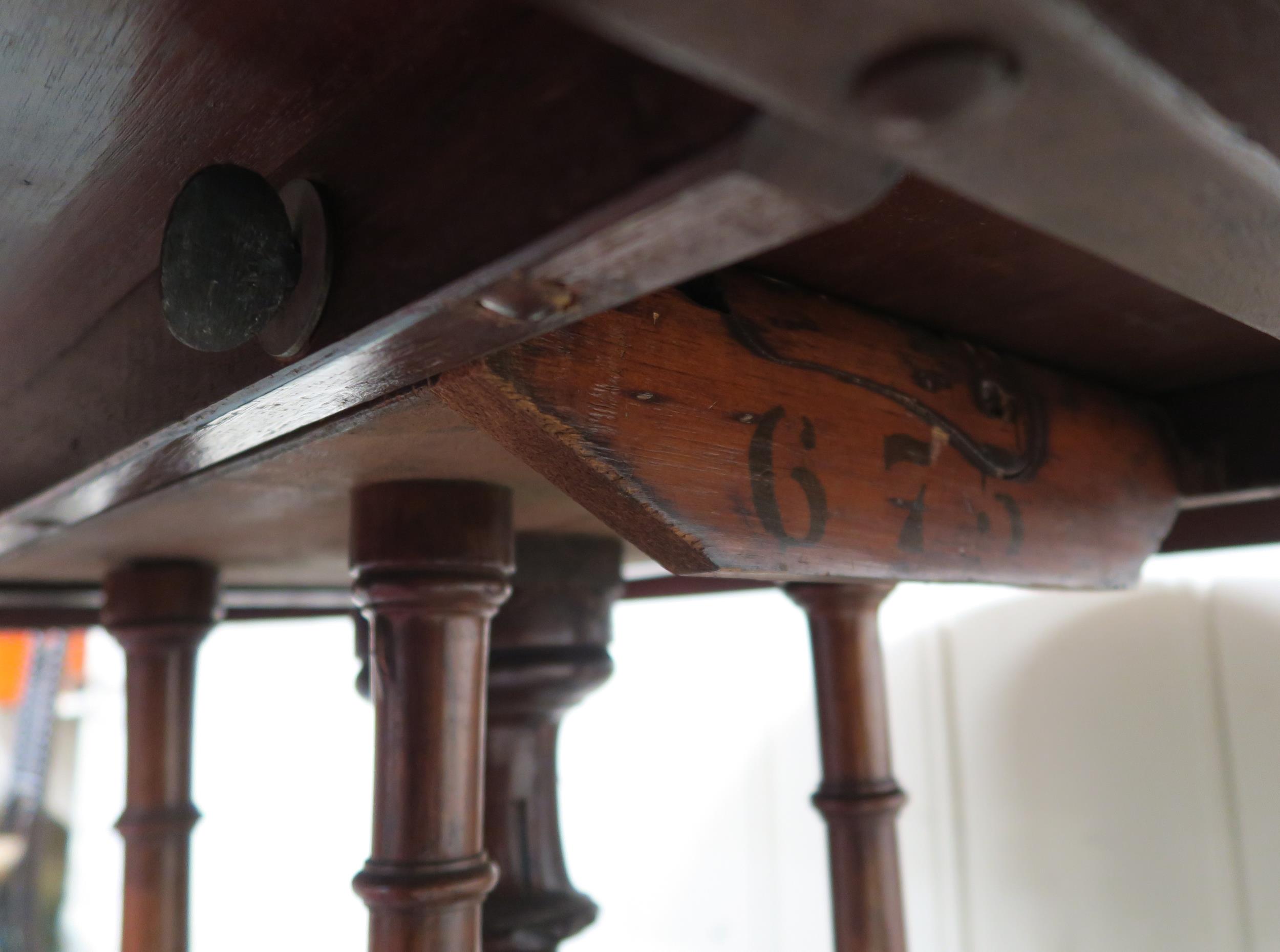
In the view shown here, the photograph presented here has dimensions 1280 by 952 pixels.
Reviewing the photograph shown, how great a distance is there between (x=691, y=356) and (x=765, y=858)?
1.11m

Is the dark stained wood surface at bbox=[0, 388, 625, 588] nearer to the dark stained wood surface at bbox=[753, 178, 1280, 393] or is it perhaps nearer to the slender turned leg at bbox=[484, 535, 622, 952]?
the slender turned leg at bbox=[484, 535, 622, 952]

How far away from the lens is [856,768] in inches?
36.2

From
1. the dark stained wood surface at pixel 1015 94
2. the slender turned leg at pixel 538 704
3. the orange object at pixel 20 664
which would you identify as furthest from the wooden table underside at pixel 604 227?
the orange object at pixel 20 664

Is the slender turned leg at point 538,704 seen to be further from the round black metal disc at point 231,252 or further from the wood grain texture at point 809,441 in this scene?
the round black metal disc at point 231,252

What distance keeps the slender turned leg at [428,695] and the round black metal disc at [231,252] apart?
0.23 metres

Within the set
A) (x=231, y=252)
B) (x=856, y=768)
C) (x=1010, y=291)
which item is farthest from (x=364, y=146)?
(x=856, y=768)

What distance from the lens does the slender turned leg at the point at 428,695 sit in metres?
0.57

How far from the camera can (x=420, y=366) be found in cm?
39

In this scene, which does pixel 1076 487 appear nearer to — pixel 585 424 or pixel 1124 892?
pixel 585 424

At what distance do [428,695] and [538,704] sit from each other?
11.5 inches

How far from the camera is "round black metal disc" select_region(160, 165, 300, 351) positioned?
383 mm

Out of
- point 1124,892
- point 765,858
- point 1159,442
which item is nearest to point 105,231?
point 1159,442

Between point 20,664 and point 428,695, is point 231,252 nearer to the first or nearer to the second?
point 428,695

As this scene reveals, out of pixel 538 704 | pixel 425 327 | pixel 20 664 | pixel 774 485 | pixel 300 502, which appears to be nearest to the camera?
pixel 425 327
